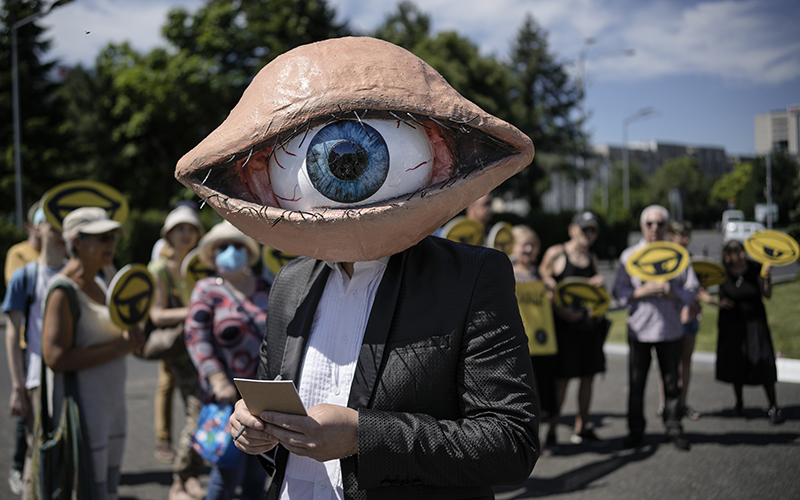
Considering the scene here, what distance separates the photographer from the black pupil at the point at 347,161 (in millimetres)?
1466

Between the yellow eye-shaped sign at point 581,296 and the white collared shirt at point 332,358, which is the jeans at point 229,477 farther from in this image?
the yellow eye-shaped sign at point 581,296

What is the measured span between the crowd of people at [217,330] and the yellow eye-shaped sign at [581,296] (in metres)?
0.06

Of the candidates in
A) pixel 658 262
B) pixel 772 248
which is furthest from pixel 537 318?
pixel 772 248

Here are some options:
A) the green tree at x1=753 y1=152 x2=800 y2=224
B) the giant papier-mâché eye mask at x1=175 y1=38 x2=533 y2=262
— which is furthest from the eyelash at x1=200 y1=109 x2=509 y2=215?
the green tree at x1=753 y1=152 x2=800 y2=224

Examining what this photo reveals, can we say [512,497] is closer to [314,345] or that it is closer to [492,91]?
[314,345]

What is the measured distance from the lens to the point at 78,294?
319 cm

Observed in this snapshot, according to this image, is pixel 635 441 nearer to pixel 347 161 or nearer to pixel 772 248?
pixel 772 248

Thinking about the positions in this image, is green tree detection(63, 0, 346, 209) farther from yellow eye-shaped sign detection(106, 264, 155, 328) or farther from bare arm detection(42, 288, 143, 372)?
bare arm detection(42, 288, 143, 372)

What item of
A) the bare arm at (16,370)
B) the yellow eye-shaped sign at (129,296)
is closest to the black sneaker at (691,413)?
the yellow eye-shaped sign at (129,296)

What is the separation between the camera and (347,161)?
147cm

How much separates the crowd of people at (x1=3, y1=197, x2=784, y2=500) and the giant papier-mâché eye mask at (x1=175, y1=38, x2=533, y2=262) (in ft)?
0.86

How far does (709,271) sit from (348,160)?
17.5ft

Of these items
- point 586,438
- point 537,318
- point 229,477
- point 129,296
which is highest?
point 129,296

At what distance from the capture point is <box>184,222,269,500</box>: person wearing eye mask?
3.30 meters
